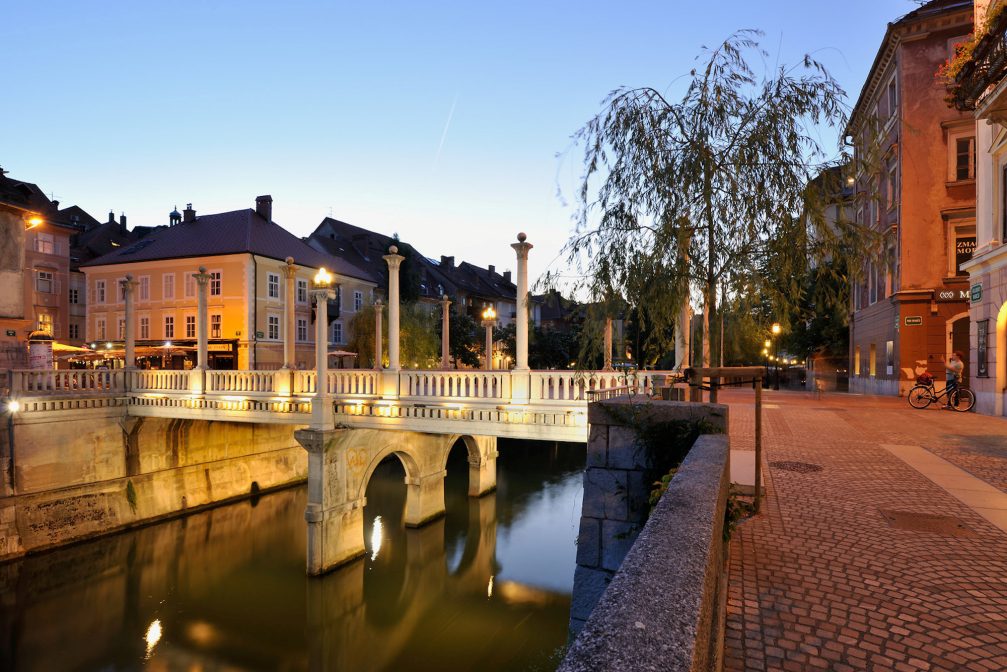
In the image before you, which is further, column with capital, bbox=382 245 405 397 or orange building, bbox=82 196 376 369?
orange building, bbox=82 196 376 369

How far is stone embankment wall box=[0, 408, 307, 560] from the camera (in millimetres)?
18422

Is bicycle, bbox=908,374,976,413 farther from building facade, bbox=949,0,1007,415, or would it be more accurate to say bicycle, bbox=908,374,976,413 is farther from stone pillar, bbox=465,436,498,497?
stone pillar, bbox=465,436,498,497

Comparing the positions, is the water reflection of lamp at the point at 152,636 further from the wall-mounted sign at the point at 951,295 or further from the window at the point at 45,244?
the window at the point at 45,244

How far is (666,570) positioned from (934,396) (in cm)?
1966

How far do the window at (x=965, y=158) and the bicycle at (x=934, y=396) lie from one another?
395 inches

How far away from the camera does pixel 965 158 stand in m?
22.0

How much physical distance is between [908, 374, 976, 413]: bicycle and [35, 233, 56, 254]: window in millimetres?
50142

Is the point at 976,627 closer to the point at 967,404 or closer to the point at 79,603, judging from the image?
the point at 967,404

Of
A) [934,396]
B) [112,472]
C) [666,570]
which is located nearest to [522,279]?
[666,570]

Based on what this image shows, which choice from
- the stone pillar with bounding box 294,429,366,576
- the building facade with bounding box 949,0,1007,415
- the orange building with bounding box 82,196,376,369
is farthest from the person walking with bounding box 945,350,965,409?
the orange building with bounding box 82,196,376,369

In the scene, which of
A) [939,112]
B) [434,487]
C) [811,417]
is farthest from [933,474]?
[939,112]

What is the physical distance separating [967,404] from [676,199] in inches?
657

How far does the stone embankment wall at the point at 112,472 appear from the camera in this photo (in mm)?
18422

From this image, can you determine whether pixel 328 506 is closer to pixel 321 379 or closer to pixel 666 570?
pixel 321 379
